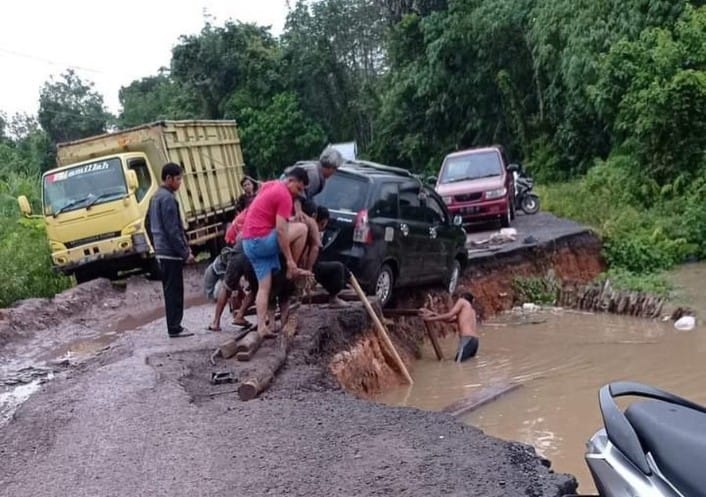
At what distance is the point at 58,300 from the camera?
13.8 metres

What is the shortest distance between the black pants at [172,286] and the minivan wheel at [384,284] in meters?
2.42

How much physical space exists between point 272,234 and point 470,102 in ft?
85.3

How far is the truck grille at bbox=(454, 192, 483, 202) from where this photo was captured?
1930cm

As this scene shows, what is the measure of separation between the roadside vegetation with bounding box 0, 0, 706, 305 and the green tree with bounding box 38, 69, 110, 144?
0.31 feet

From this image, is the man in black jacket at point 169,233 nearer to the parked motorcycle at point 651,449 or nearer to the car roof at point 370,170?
the car roof at point 370,170

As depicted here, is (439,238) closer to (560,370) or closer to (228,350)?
(560,370)

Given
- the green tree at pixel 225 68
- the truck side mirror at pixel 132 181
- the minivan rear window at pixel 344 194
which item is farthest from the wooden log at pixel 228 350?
the green tree at pixel 225 68

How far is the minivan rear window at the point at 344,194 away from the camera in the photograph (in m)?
10.2

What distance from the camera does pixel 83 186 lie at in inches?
618

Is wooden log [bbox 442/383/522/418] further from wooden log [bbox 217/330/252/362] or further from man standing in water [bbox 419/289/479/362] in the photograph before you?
wooden log [bbox 217/330/252/362]

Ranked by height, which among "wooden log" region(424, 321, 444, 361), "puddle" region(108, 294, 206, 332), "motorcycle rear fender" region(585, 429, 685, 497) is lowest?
"wooden log" region(424, 321, 444, 361)

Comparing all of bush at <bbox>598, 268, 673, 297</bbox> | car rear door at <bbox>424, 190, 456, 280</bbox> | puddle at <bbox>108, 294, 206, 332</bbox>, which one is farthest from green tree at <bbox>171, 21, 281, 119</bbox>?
car rear door at <bbox>424, 190, 456, 280</bbox>

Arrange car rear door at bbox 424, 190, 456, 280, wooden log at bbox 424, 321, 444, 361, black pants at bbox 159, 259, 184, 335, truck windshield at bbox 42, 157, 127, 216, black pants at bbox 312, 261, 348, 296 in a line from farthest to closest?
1. truck windshield at bbox 42, 157, 127, 216
2. car rear door at bbox 424, 190, 456, 280
3. wooden log at bbox 424, 321, 444, 361
4. black pants at bbox 312, 261, 348, 296
5. black pants at bbox 159, 259, 184, 335

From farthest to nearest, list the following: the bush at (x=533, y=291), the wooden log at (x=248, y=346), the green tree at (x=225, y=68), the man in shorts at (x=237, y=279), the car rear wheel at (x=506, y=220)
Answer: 1. the green tree at (x=225, y=68)
2. the car rear wheel at (x=506, y=220)
3. the bush at (x=533, y=291)
4. the man in shorts at (x=237, y=279)
5. the wooden log at (x=248, y=346)
